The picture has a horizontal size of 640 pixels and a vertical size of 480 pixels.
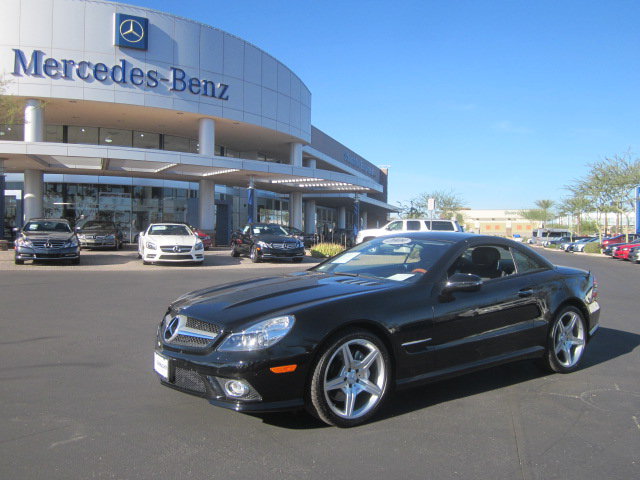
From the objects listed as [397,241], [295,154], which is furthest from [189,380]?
[295,154]

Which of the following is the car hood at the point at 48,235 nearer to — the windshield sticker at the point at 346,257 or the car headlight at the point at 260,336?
the windshield sticker at the point at 346,257

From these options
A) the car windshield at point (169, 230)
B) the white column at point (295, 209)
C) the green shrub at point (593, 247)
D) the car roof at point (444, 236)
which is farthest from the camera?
the green shrub at point (593, 247)

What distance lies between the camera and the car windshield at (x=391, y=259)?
4.65 meters

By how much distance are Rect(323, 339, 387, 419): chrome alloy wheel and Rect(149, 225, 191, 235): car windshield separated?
15700 mm

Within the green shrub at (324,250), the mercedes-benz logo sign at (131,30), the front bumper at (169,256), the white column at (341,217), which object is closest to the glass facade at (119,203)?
the mercedes-benz logo sign at (131,30)

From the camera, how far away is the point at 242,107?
28969 millimetres

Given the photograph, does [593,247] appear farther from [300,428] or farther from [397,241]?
[300,428]

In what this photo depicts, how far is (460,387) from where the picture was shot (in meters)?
4.85

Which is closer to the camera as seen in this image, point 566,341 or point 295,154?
point 566,341

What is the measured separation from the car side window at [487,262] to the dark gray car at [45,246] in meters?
15.1

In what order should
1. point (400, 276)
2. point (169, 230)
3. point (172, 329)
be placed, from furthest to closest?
point (169, 230), point (400, 276), point (172, 329)

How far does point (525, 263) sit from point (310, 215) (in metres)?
40.3

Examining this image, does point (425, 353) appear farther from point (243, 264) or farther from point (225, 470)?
point (243, 264)

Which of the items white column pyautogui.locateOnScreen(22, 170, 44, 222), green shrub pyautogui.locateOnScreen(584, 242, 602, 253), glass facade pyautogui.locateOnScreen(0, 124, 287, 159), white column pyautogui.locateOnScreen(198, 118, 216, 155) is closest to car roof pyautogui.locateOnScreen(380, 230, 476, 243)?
white column pyautogui.locateOnScreen(198, 118, 216, 155)
